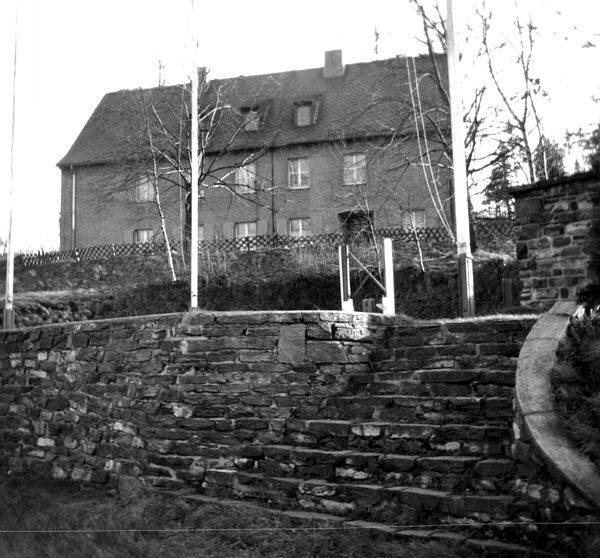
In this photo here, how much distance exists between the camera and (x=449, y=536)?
593 cm

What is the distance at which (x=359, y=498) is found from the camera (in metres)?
6.92

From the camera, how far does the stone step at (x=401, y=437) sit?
6.95 metres

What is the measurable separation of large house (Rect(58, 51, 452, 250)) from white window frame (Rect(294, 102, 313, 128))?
0.04 meters

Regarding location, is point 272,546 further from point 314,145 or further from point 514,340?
point 314,145

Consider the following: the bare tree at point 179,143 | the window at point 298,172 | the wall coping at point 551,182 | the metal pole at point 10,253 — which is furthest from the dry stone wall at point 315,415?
the window at point 298,172

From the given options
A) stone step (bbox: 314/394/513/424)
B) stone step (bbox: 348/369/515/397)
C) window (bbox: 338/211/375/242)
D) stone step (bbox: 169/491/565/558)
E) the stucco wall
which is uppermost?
the stucco wall

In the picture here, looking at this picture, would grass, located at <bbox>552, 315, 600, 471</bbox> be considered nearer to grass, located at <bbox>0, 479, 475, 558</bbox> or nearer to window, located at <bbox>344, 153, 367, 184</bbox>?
grass, located at <bbox>0, 479, 475, 558</bbox>

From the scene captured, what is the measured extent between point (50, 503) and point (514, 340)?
5.24m

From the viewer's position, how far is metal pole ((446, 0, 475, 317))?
40.5ft

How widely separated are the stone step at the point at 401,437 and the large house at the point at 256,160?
17.6m

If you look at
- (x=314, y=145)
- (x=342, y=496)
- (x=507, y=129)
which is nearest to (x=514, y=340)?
(x=342, y=496)

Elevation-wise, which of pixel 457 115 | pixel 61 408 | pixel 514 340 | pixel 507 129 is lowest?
pixel 61 408

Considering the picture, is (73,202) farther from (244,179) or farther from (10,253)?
(10,253)

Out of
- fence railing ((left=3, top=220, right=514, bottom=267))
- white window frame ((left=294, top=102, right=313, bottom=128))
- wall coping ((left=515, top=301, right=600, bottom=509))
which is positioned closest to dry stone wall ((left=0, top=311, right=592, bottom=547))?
wall coping ((left=515, top=301, right=600, bottom=509))
